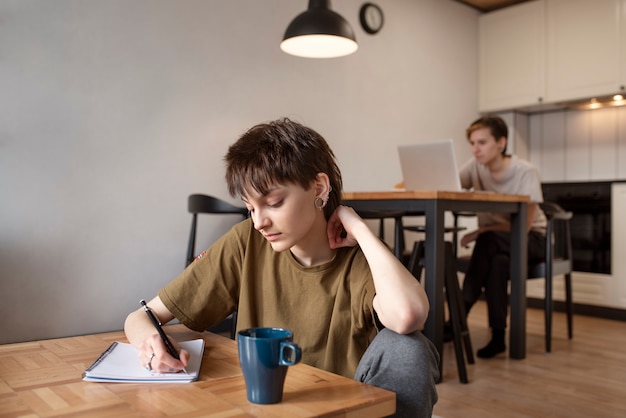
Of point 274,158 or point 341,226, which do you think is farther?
point 341,226

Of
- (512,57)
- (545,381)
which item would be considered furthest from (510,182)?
(512,57)

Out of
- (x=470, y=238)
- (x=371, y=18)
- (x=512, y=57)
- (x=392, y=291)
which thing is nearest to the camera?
(x=392, y=291)

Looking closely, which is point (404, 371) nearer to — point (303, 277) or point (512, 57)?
point (303, 277)

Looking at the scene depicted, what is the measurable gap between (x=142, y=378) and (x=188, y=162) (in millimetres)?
2393

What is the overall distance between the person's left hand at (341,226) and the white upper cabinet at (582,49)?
366 cm

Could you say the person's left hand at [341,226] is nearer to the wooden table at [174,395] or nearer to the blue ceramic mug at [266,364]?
the wooden table at [174,395]

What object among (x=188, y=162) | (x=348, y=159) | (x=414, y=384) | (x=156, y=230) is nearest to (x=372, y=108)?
(x=348, y=159)

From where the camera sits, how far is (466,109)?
4.91m

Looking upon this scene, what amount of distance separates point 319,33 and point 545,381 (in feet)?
6.14

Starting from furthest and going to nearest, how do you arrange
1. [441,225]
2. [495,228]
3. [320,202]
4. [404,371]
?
[495,228] < [441,225] < [320,202] < [404,371]

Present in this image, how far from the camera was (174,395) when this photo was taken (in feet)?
2.47

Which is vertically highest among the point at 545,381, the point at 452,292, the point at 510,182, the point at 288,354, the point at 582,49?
the point at 582,49

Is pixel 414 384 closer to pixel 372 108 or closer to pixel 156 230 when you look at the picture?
pixel 156 230

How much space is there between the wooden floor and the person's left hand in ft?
4.10
